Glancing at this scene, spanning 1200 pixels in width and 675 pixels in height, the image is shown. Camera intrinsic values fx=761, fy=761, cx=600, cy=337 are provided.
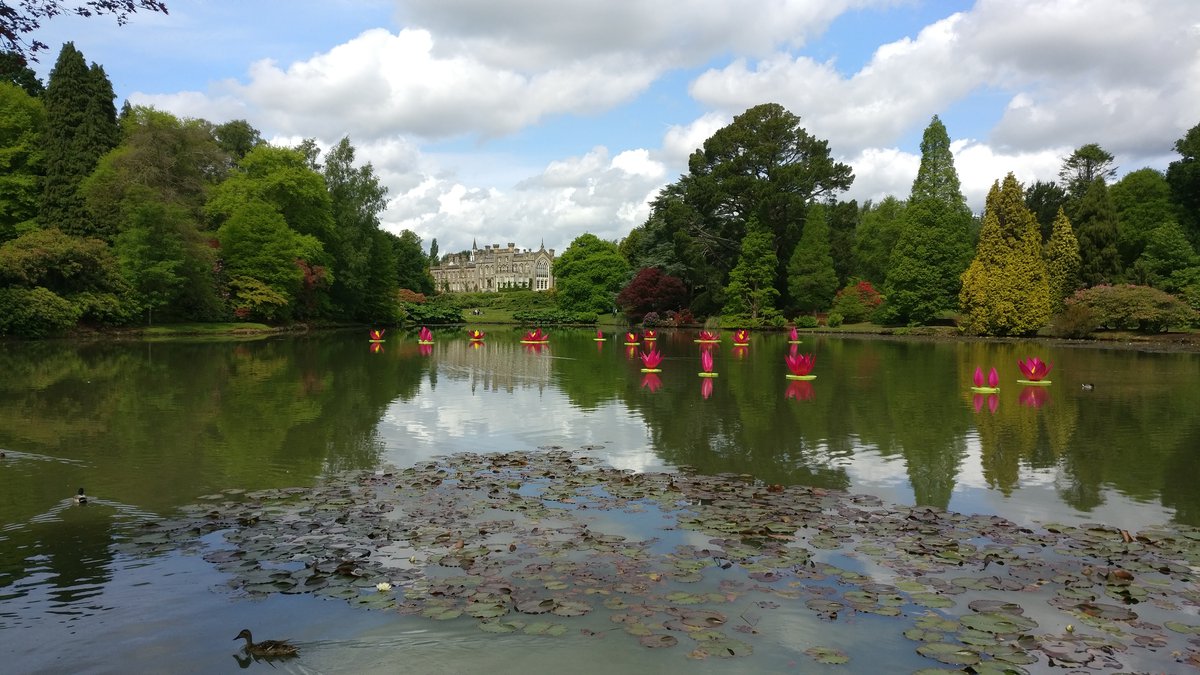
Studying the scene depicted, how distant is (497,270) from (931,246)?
11787cm

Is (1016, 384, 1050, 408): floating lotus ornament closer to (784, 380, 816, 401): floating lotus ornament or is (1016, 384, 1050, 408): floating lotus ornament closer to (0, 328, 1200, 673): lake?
(0, 328, 1200, 673): lake

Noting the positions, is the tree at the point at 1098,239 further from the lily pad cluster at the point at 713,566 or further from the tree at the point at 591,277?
the lily pad cluster at the point at 713,566

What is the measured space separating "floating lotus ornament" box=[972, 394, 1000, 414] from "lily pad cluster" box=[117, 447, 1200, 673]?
31.1 ft

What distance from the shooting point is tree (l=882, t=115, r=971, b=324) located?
2147 inches

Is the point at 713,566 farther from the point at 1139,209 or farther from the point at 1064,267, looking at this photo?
the point at 1139,209

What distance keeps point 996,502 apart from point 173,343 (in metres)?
38.9

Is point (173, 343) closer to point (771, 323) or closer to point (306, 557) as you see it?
point (306, 557)

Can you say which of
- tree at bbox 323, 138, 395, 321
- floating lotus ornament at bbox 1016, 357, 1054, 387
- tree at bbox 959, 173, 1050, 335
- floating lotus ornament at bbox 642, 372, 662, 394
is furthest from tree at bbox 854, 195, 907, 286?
floating lotus ornament at bbox 642, 372, 662, 394

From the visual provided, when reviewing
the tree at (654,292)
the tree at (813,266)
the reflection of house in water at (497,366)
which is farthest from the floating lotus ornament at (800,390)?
the tree at (654,292)

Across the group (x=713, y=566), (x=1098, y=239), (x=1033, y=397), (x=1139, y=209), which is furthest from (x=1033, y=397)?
(x=1139, y=209)

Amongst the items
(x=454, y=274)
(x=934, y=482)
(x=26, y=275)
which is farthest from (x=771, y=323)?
(x=454, y=274)

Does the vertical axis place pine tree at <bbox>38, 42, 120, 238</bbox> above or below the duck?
above

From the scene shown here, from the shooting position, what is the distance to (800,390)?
20188 millimetres

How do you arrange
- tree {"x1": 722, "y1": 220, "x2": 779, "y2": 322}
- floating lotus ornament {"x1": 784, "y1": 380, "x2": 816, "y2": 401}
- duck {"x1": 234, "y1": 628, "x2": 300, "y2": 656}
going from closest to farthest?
1. duck {"x1": 234, "y1": 628, "x2": 300, "y2": 656}
2. floating lotus ornament {"x1": 784, "y1": 380, "x2": 816, "y2": 401}
3. tree {"x1": 722, "y1": 220, "x2": 779, "y2": 322}
